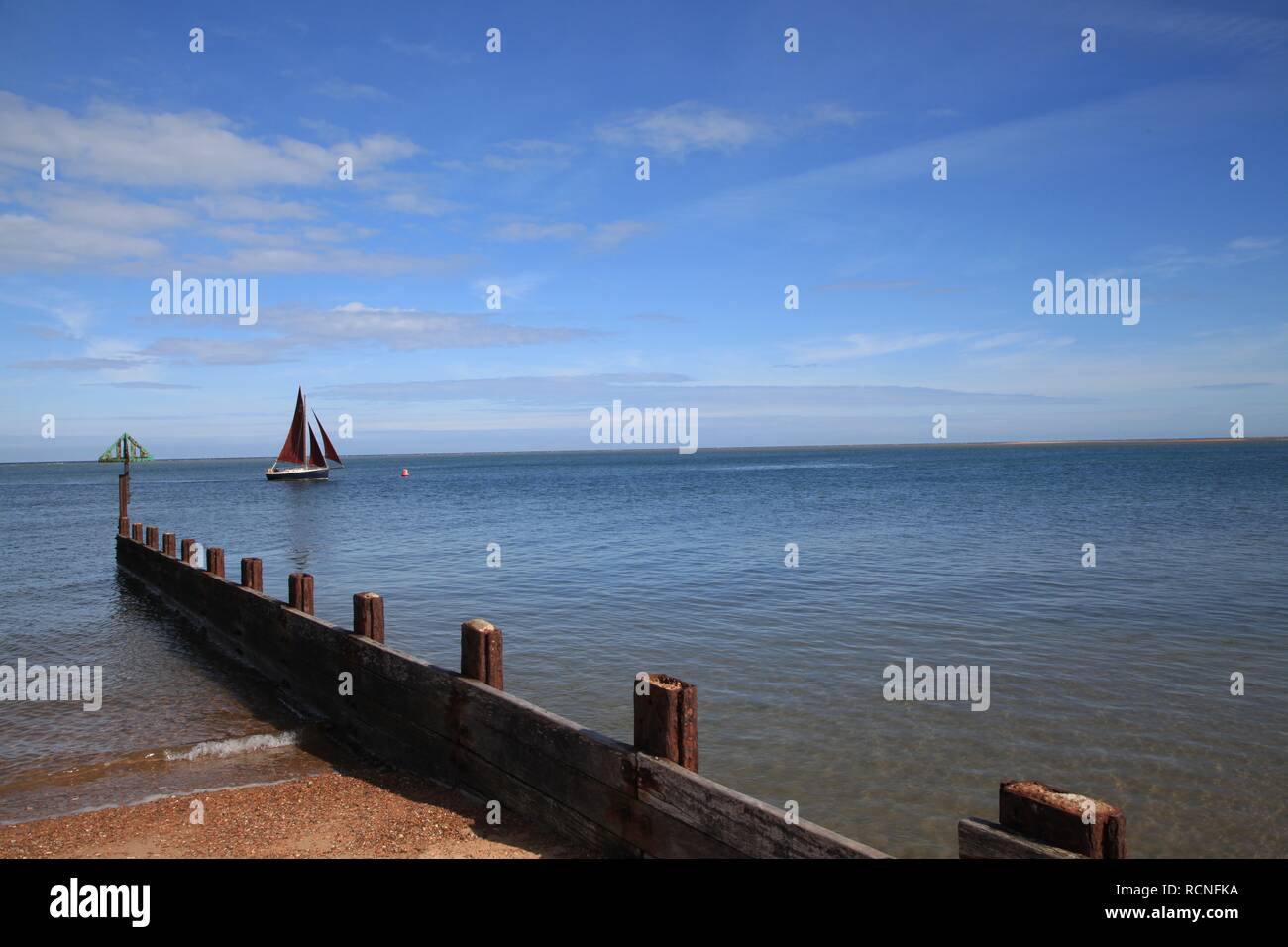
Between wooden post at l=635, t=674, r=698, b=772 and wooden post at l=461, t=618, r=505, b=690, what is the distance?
7.10ft

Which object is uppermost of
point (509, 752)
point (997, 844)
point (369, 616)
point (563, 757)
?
point (369, 616)

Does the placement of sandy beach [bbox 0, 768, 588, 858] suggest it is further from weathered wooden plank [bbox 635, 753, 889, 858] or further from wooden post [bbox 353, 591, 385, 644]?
wooden post [bbox 353, 591, 385, 644]

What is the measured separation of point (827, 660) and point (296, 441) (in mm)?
91140

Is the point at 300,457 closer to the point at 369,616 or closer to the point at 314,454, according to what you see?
the point at 314,454

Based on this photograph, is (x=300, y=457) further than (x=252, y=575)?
Yes

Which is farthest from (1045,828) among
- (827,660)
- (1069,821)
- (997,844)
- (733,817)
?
(827,660)

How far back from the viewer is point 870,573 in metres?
21.8

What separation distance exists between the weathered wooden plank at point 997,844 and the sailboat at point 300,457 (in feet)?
311

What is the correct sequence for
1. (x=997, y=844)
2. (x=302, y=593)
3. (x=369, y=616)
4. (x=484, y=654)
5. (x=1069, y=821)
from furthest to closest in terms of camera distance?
1. (x=302, y=593)
2. (x=369, y=616)
3. (x=484, y=654)
4. (x=997, y=844)
5. (x=1069, y=821)

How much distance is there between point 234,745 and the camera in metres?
9.49

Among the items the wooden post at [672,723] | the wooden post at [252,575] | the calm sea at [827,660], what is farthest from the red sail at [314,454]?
the wooden post at [672,723]

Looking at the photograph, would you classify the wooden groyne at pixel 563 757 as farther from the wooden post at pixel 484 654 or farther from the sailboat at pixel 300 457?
the sailboat at pixel 300 457
